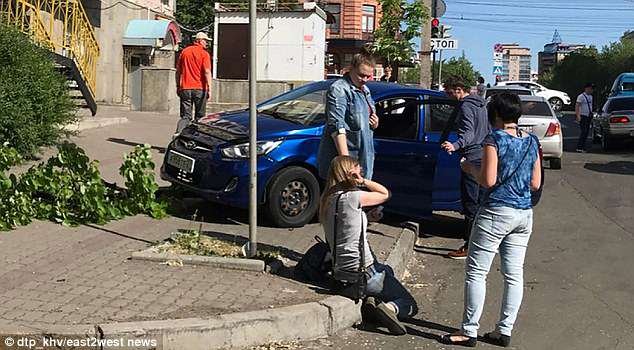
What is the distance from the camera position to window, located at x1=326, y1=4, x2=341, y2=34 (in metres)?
62.9

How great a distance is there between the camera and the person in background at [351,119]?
6285 mm

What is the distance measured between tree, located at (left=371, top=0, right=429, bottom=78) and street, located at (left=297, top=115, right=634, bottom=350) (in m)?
12.4

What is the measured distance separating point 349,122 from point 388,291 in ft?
4.99

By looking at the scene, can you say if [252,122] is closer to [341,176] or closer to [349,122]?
[349,122]

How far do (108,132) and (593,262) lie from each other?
31.6 feet

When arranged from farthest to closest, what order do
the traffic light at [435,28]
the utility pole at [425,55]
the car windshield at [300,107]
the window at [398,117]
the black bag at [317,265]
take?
the traffic light at [435,28] → the utility pole at [425,55] → the window at [398,117] → the car windshield at [300,107] → the black bag at [317,265]

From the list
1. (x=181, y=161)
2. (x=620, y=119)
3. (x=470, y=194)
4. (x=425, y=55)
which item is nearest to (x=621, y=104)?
(x=620, y=119)

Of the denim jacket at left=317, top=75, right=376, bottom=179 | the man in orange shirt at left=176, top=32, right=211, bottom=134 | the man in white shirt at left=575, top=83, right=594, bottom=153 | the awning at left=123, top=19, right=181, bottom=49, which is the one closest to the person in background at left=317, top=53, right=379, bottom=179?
the denim jacket at left=317, top=75, right=376, bottom=179

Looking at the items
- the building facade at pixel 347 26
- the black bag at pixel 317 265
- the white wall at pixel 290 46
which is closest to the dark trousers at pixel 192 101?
the black bag at pixel 317 265

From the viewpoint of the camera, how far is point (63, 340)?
Result: 15.1 feet

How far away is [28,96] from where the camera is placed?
10008 mm

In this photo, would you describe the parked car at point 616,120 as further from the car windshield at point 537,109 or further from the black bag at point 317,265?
the black bag at point 317,265

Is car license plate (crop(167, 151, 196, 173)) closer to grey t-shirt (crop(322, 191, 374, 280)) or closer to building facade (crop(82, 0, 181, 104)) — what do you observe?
grey t-shirt (crop(322, 191, 374, 280))

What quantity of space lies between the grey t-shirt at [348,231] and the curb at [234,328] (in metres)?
0.25
